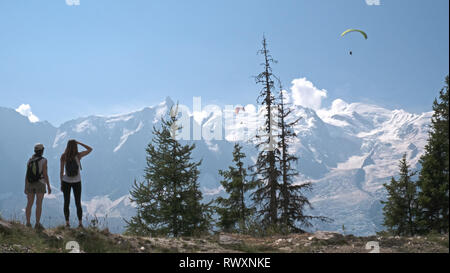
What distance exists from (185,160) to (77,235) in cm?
1164

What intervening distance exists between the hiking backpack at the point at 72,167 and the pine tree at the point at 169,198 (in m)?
9.37

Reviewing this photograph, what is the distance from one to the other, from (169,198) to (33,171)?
1003 cm

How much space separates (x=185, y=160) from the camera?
2006 centimetres

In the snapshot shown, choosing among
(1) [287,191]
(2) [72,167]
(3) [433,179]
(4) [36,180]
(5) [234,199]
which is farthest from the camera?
(5) [234,199]

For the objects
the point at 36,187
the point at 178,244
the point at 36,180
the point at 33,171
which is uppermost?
the point at 33,171

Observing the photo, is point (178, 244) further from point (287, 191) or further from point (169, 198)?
point (287, 191)

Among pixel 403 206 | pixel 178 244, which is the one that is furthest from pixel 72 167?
pixel 403 206

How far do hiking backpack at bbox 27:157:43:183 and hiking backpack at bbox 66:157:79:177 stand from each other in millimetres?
873

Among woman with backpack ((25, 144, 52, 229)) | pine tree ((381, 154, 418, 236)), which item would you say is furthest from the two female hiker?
pine tree ((381, 154, 418, 236))

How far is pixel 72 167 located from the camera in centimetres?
902

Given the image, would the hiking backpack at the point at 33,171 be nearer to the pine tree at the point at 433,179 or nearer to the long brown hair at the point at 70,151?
the long brown hair at the point at 70,151

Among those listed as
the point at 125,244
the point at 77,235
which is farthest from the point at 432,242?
the point at 77,235

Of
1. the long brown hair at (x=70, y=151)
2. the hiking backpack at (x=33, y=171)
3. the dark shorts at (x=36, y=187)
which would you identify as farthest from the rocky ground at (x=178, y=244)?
the long brown hair at (x=70, y=151)
